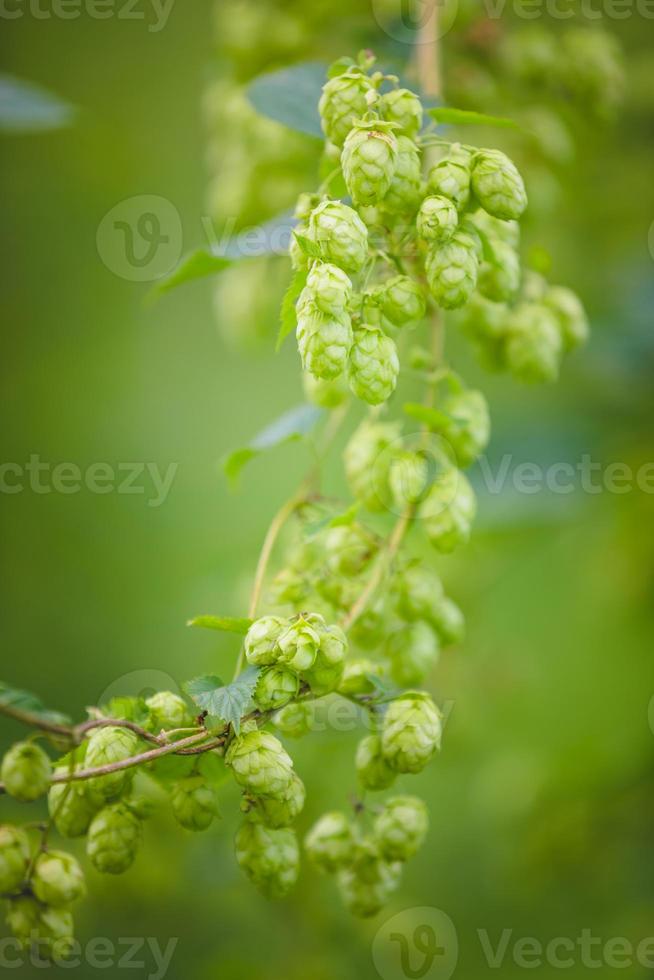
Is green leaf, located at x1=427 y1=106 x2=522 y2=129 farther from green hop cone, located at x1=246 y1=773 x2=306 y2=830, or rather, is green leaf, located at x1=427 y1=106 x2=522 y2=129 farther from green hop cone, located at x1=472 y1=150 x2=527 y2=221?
green hop cone, located at x1=246 y1=773 x2=306 y2=830

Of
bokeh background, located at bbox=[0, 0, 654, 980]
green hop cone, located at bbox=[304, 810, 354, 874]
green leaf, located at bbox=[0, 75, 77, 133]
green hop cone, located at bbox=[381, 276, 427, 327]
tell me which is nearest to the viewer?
green hop cone, located at bbox=[381, 276, 427, 327]

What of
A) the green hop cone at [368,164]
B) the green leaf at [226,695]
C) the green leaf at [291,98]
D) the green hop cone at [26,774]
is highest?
the green leaf at [291,98]

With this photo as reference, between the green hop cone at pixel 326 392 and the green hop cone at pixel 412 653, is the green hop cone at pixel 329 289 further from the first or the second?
the green hop cone at pixel 412 653

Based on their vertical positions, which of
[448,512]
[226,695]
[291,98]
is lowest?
[226,695]

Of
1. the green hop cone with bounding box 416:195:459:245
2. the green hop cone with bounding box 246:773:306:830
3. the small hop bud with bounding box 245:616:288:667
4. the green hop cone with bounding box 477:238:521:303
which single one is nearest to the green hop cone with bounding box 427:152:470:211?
the green hop cone with bounding box 416:195:459:245

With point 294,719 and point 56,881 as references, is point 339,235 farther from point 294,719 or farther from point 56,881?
point 56,881

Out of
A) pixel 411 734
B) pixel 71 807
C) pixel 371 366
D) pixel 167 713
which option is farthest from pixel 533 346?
pixel 71 807

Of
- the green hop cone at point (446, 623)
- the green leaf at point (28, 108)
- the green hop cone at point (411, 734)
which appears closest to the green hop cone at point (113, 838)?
the green hop cone at point (411, 734)
